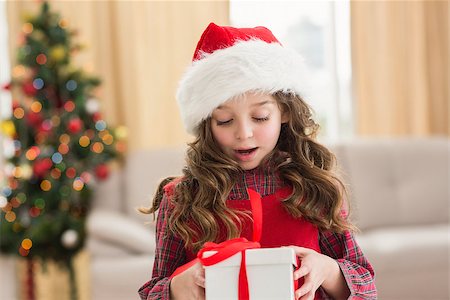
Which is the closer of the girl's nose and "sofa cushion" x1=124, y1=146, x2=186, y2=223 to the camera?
the girl's nose

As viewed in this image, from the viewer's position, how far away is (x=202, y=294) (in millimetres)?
1359

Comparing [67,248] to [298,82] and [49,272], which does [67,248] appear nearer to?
[49,272]

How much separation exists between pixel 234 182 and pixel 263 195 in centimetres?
7

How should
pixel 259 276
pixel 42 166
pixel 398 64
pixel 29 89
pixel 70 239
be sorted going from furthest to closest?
1. pixel 398 64
2. pixel 29 89
3. pixel 42 166
4. pixel 70 239
5. pixel 259 276

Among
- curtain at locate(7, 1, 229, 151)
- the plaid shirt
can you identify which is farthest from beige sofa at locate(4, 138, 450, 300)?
the plaid shirt

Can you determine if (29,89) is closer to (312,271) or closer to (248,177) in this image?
(248,177)

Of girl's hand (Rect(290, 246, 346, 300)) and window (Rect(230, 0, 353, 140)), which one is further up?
window (Rect(230, 0, 353, 140))

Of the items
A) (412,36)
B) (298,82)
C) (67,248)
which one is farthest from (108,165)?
(298,82)

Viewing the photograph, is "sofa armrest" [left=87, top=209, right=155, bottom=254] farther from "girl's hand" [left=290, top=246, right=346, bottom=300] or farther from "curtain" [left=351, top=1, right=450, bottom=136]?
"girl's hand" [left=290, top=246, right=346, bottom=300]

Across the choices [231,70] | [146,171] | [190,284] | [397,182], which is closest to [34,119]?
[146,171]

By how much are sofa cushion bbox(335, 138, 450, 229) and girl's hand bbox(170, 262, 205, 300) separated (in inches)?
123

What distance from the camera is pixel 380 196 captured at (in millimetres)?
4469

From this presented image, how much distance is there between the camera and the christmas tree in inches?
171

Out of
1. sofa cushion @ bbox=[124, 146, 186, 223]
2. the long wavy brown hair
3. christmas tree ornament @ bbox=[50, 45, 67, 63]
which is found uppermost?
christmas tree ornament @ bbox=[50, 45, 67, 63]
